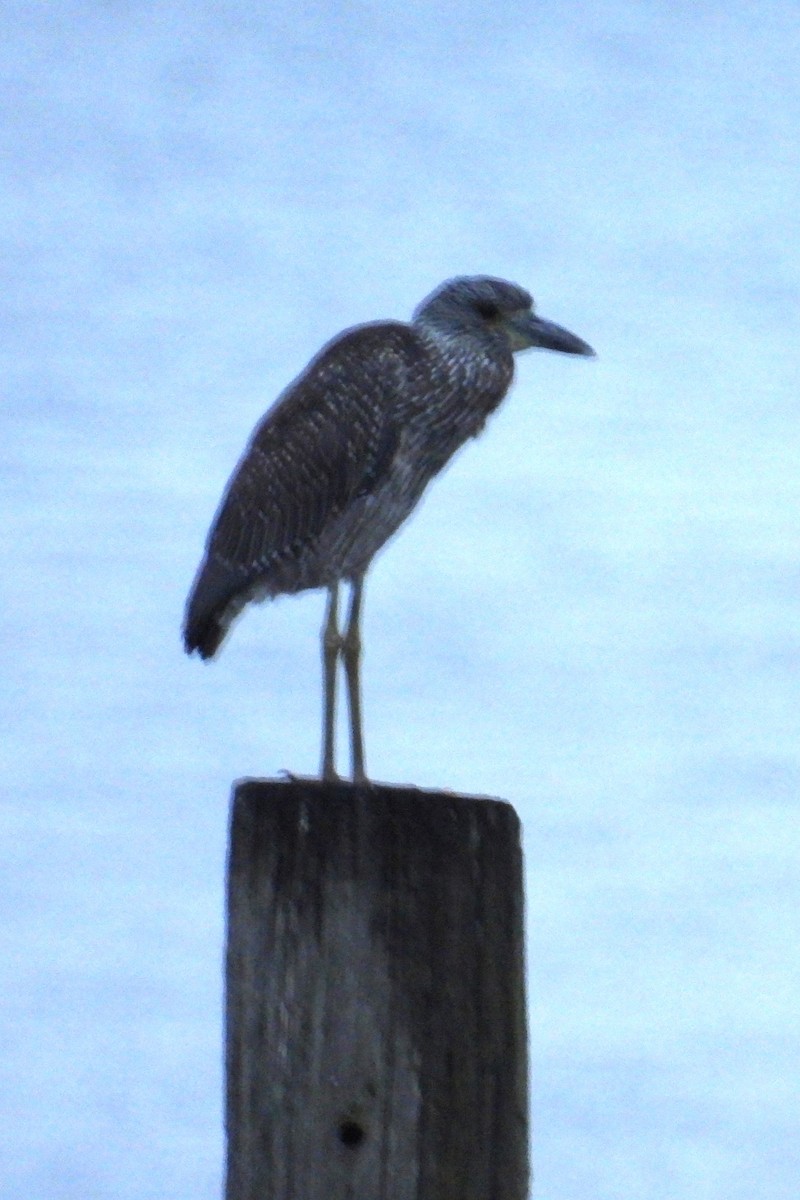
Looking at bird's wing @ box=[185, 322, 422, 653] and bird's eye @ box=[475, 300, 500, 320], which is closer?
bird's wing @ box=[185, 322, 422, 653]

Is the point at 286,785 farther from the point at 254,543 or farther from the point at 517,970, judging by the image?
the point at 254,543

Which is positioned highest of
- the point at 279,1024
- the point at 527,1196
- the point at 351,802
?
the point at 351,802

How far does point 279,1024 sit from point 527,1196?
53 cm

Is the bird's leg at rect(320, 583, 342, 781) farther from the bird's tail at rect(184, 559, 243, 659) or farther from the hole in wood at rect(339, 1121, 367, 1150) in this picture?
the hole in wood at rect(339, 1121, 367, 1150)

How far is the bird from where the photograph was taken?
7.36 meters

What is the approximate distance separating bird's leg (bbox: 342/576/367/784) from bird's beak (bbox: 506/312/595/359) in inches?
42.4

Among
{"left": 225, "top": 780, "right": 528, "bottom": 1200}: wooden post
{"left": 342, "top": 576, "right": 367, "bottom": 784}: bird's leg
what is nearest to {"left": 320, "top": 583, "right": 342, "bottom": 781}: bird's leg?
{"left": 342, "top": 576, "right": 367, "bottom": 784}: bird's leg

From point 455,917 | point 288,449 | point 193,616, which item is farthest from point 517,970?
point 288,449

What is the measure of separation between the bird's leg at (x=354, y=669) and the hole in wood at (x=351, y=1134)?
2.74 metres

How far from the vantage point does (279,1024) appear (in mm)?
3621

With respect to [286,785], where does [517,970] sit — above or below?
below

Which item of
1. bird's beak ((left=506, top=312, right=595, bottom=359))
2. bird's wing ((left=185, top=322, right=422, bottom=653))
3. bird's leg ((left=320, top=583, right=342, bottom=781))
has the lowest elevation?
bird's leg ((left=320, top=583, right=342, bottom=781))

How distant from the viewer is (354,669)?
692cm

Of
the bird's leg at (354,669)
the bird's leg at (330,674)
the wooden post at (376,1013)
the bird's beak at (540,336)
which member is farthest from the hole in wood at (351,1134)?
the bird's beak at (540,336)
